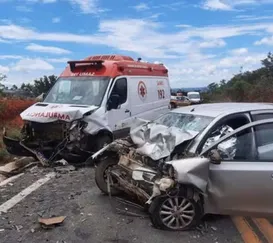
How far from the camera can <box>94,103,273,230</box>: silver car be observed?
462cm

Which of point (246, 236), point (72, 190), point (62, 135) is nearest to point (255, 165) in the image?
point (246, 236)

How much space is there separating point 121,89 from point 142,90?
1.27 m

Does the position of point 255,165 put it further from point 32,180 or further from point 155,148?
point 32,180

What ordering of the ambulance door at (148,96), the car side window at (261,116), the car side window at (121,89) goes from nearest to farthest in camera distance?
the car side window at (261,116) → the car side window at (121,89) → the ambulance door at (148,96)

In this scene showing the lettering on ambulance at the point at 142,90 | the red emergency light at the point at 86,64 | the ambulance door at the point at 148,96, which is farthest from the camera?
the lettering on ambulance at the point at 142,90

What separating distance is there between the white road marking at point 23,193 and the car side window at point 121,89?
2.77 m

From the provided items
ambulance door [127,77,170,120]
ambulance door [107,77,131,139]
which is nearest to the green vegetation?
ambulance door [127,77,170,120]

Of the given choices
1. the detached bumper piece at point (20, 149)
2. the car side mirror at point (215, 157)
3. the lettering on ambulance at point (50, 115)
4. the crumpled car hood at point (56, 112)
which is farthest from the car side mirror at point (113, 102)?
the car side mirror at point (215, 157)

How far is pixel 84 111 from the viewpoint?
8633mm

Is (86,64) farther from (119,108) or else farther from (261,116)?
(261,116)

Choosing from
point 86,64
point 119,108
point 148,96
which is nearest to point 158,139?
point 119,108

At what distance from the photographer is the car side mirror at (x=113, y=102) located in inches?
370

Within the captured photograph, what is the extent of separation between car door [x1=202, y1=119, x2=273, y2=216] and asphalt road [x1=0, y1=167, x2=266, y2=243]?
1.20ft

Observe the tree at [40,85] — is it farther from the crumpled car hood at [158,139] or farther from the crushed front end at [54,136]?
the crumpled car hood at [158,139]
